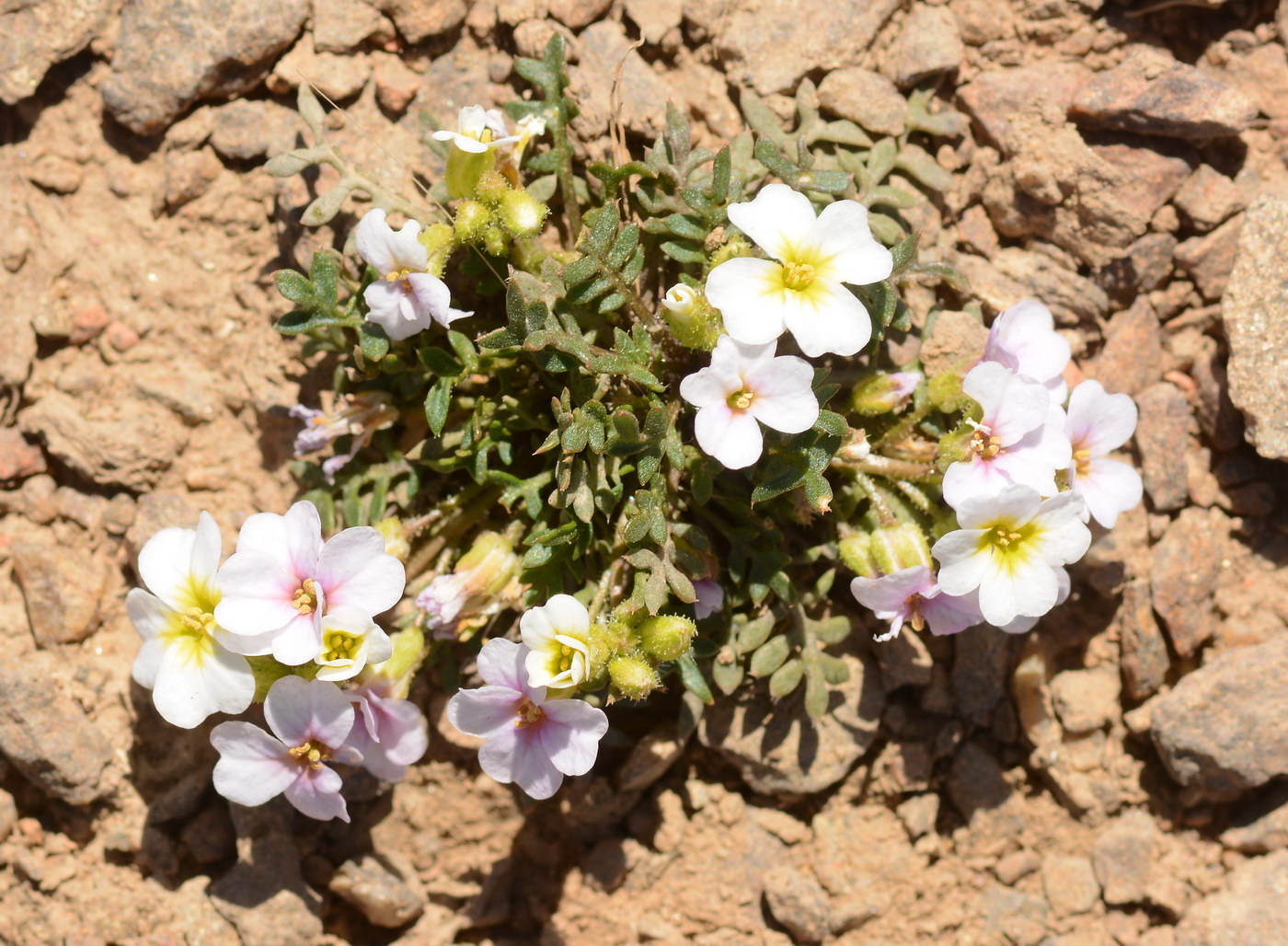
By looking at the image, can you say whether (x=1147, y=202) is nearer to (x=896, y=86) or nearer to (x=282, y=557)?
(x=896, y=86)

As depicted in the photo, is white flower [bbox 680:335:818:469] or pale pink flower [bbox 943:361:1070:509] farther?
pale pink flower [bbox 943:361:1070:509]

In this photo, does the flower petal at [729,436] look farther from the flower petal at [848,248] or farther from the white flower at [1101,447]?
the white flower at [1101,447]

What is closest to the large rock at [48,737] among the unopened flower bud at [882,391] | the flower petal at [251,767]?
the flower petal at [251,767]

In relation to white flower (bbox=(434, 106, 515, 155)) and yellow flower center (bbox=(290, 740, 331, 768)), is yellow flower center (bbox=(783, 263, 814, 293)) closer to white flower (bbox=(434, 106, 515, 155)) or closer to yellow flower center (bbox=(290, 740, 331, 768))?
white flower (bbox=(434, 106, 515, 155))

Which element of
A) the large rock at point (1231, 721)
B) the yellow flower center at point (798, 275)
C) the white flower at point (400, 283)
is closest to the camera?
→ the yellow flower center at point (798, 275)

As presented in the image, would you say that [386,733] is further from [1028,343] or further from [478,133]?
[1028,343]

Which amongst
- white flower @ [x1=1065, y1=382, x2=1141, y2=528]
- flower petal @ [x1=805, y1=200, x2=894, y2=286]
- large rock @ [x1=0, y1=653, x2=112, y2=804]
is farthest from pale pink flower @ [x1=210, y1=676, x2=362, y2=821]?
white flower @ [x1=1065, y1=382, x2=1141, y2=528]

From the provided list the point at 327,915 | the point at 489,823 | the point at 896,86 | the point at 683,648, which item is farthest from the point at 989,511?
the point at 327,915
